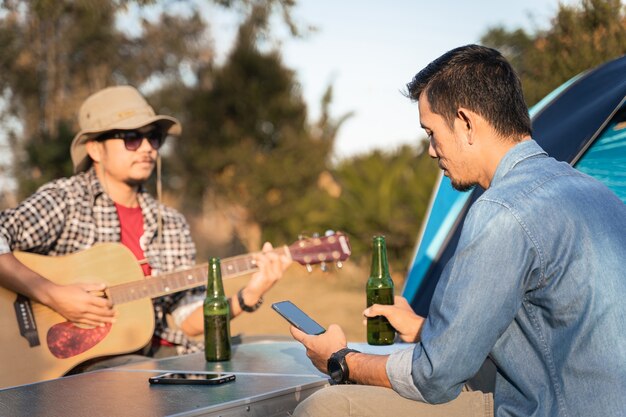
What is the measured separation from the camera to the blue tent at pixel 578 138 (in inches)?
138

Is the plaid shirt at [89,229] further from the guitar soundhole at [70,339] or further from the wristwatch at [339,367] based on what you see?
the wristwatch at [339,367]

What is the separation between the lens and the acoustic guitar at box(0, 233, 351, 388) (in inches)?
136

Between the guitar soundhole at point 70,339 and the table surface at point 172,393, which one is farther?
the guitar soundhole at point 70,339

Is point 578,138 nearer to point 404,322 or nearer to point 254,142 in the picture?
point 404,322

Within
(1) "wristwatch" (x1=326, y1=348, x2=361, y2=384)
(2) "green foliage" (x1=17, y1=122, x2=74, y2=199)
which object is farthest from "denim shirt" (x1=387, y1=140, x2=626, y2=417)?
(2) "green foliage" (x1=17, y1=122, x2=74, y2=199)

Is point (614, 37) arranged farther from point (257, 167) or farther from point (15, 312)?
point (257, 167)

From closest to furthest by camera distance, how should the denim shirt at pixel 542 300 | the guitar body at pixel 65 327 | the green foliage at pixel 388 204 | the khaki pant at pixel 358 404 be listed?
the denim shirt at pixel 542 300, the khaki pant at pixel 358 404, the guitar body at pixel 65 327, the green foliage at pixel 388 204

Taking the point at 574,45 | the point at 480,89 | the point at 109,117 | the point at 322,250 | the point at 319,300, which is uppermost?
the point at 574,45

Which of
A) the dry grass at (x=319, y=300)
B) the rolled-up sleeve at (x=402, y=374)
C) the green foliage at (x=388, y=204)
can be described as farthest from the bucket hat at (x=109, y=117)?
the green foliage at (x=388, y=204)

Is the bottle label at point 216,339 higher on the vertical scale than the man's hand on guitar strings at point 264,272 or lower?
lower

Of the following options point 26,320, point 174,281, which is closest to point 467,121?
point 174,281

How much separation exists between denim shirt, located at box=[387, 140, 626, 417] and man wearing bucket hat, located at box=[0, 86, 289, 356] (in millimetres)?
1792

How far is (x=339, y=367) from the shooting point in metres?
2.23

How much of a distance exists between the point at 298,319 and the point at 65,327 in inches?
54.6
